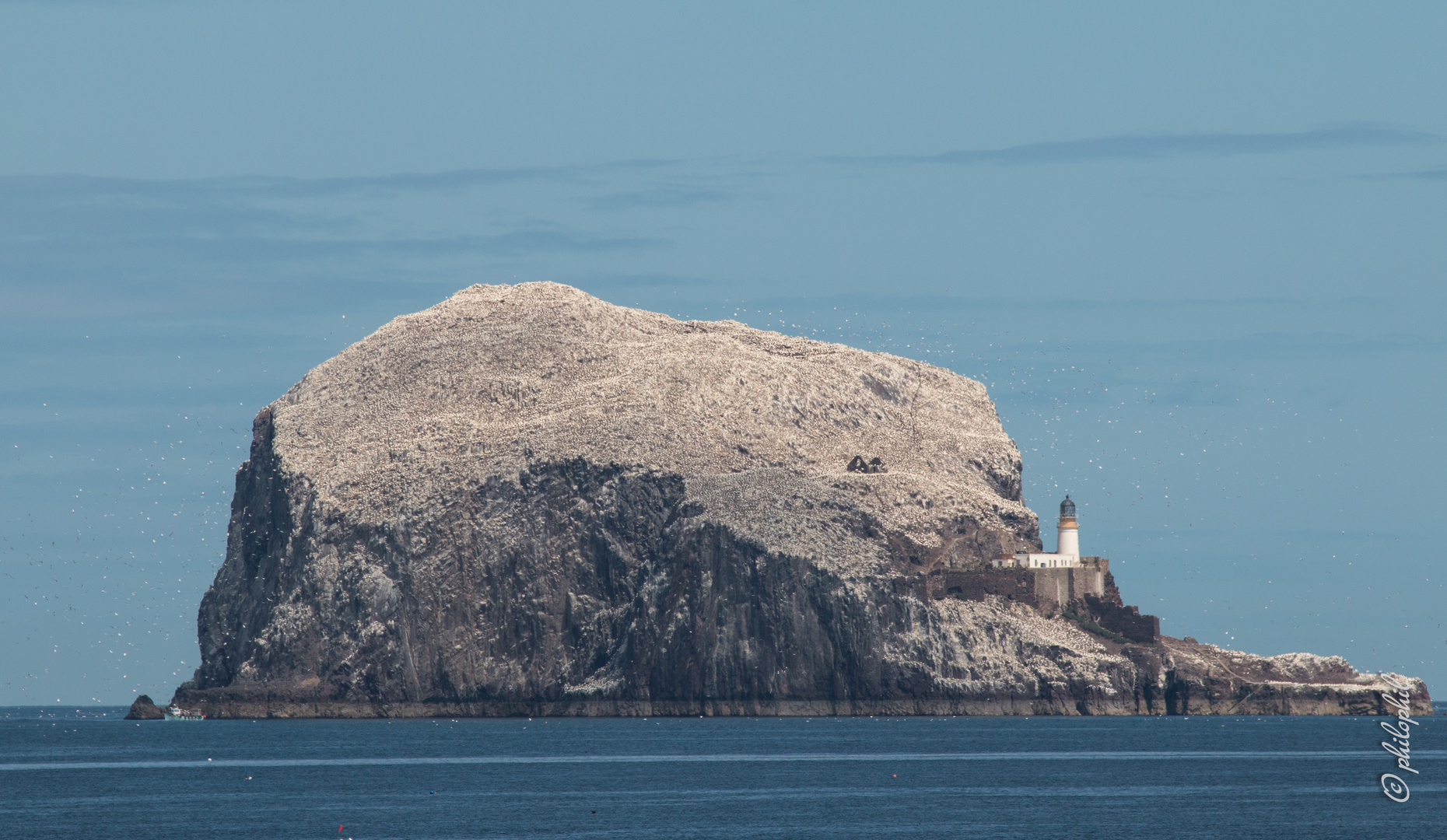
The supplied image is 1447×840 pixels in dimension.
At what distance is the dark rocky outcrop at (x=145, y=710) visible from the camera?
18188 cm

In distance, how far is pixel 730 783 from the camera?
342 ft

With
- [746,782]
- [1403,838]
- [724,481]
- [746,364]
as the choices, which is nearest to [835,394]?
[746,364]

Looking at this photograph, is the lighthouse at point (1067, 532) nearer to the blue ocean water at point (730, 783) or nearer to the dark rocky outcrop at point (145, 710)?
the blue ocean water at point (730, 783)

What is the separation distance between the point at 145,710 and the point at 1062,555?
78051 millimetres

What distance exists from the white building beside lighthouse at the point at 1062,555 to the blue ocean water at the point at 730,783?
12199mm

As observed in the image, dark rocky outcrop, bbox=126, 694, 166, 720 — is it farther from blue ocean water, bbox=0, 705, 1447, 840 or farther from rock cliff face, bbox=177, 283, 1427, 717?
blue ocean water, bbox=0, 705, 1447, 840

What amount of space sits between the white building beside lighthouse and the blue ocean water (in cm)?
1220
